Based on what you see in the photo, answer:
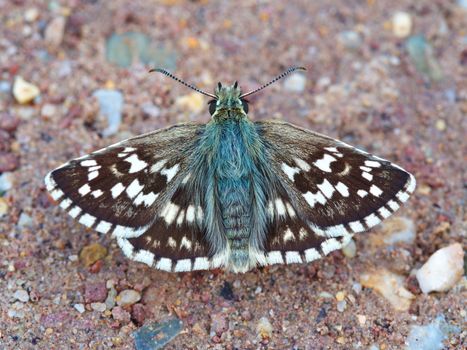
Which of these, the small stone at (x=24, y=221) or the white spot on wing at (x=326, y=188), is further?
the small stone at (x=24, y=221)

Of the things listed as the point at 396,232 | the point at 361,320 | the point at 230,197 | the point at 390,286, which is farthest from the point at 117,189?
the point at 396,232

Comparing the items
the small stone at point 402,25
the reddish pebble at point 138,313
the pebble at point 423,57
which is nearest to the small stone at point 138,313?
the reddish pebble at point 138,313

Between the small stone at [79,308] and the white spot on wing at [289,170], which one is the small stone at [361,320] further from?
the small stone at [79,308]

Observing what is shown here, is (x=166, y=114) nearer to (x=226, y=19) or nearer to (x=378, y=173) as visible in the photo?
(x=226, y=19)

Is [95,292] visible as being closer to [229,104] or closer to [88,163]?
[88,163]

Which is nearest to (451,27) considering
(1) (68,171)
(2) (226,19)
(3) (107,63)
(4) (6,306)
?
(2) (226,19)
